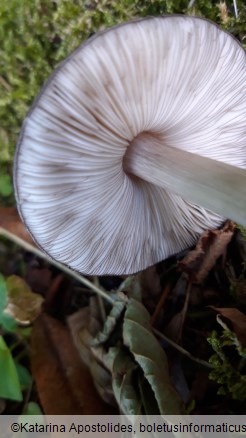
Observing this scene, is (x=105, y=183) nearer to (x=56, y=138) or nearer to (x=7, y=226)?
(x=56, y=138)

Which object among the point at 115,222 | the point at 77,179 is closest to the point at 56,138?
the point at 77,179

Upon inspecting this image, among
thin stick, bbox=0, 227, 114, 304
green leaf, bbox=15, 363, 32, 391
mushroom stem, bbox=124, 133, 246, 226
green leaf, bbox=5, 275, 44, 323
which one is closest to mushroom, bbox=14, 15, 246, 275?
mushroom stem, bbox=124, 133, 246, 226

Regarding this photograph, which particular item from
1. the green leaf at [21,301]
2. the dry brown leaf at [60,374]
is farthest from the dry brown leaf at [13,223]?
the dry brown leaf at [60,374]

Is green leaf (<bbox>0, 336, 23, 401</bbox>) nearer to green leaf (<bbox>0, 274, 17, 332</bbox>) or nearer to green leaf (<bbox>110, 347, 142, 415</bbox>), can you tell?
green leaf (<bbox>0, 274, 17, 332</bbox>)

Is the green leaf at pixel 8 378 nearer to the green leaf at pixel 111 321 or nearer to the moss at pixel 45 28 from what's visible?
the green leaf at pixel 111 321

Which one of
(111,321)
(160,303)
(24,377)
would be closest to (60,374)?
(24,377)
